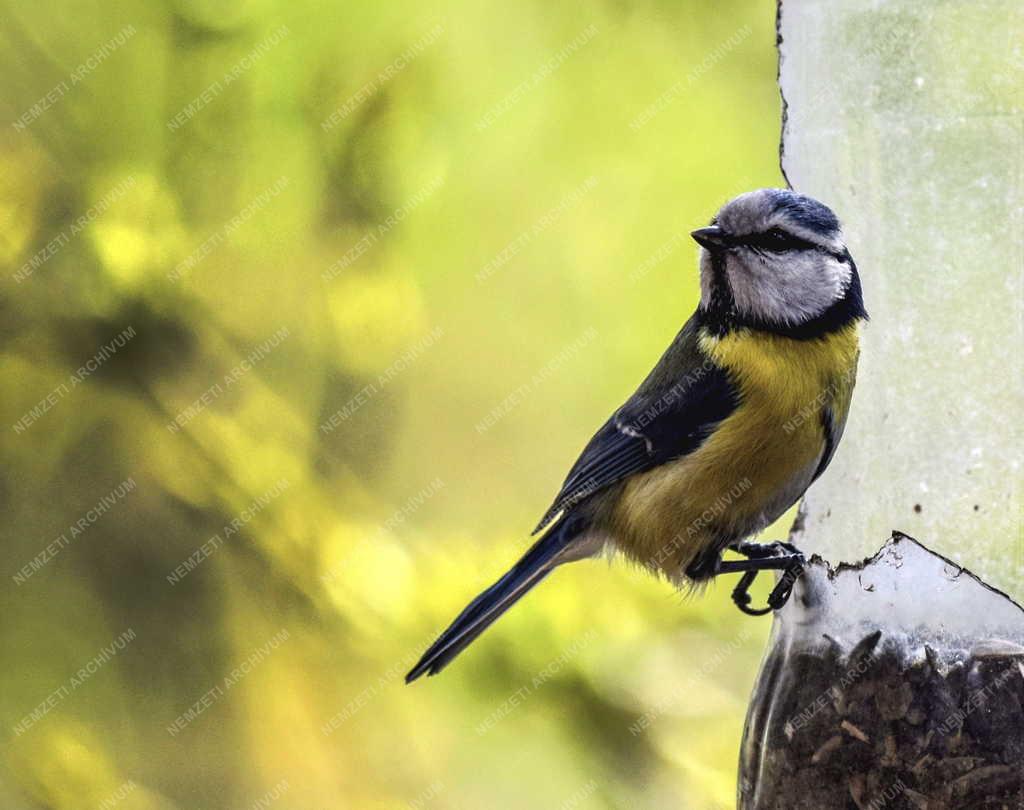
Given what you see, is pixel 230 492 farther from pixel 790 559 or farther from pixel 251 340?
pixel 790 559

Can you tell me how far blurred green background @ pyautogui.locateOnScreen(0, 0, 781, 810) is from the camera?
2.69 metres

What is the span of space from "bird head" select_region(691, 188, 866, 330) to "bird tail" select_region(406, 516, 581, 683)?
0.46 meters

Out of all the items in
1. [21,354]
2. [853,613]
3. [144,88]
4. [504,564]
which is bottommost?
[504,564]

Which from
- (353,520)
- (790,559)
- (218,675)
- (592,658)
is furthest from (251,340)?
(790,559)

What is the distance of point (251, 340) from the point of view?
2.82 meters

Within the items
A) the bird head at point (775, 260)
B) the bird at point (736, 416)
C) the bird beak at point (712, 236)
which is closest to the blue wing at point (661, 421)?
the bird at point (736, 416)

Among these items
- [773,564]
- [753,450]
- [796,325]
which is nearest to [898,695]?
[773,564]

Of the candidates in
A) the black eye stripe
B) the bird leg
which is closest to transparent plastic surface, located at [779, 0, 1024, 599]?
the bird leg

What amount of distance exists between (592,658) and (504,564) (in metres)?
0.26

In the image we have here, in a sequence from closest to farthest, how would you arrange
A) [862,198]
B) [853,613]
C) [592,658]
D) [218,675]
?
[853,613], [862,198], [592,658], [218,675]

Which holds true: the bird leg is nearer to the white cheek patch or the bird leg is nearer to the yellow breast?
the yellow breast

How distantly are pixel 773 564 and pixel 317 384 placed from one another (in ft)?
4.25

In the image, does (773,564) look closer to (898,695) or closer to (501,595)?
(898,695)

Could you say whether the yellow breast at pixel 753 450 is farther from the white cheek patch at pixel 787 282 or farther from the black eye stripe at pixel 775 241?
the black eye stripe at pixel 775 241
